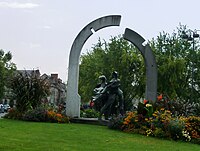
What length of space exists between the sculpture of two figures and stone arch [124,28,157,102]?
94.9 inches

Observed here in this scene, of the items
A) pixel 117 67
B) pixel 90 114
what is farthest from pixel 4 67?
pixel 90 114

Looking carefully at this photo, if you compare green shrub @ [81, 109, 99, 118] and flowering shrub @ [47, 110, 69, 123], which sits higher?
green shrub @ [81, 109, 99, 118]

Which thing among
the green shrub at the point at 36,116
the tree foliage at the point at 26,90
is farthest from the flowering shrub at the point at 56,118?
the tree foliage at the point at 26,90

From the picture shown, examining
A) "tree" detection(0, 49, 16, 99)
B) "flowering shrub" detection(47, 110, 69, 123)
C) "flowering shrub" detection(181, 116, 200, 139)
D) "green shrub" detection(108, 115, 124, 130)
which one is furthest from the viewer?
"tree" detection(0, 49, 16, 99)

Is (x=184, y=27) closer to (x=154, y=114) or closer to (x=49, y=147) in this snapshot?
(x=154, y=114)

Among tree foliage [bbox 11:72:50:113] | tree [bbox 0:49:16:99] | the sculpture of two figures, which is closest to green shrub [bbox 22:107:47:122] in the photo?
tree foliage [bbox 11:72:50:113]

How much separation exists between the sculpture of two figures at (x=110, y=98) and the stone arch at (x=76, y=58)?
139 cm

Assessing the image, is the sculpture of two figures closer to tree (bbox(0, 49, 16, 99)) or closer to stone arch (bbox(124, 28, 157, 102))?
stone arch (bbox(124, 28, 157, 102))

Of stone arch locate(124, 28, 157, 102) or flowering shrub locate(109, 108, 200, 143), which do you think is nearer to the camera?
flowering shrub locate(109, 108, 200, 143)

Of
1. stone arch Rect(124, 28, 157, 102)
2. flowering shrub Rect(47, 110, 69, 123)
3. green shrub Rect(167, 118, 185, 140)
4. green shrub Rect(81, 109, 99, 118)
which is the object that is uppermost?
stone arch Rect(124, 28, 157, 102)

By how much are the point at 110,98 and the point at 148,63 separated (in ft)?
12.7

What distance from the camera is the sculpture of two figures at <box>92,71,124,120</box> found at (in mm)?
18328

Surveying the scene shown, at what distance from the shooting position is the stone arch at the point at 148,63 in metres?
20.8

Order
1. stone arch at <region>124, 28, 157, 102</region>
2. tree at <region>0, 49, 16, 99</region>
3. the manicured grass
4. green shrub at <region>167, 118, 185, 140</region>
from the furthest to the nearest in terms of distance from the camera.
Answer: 1. tree at <region>0, 49, 16, 99</region>
2. stone arch at <region>124, 28, 157, 102</region>
3. green shrub at <region>167, 118, 185, 140</region>
4. the manicured grass
